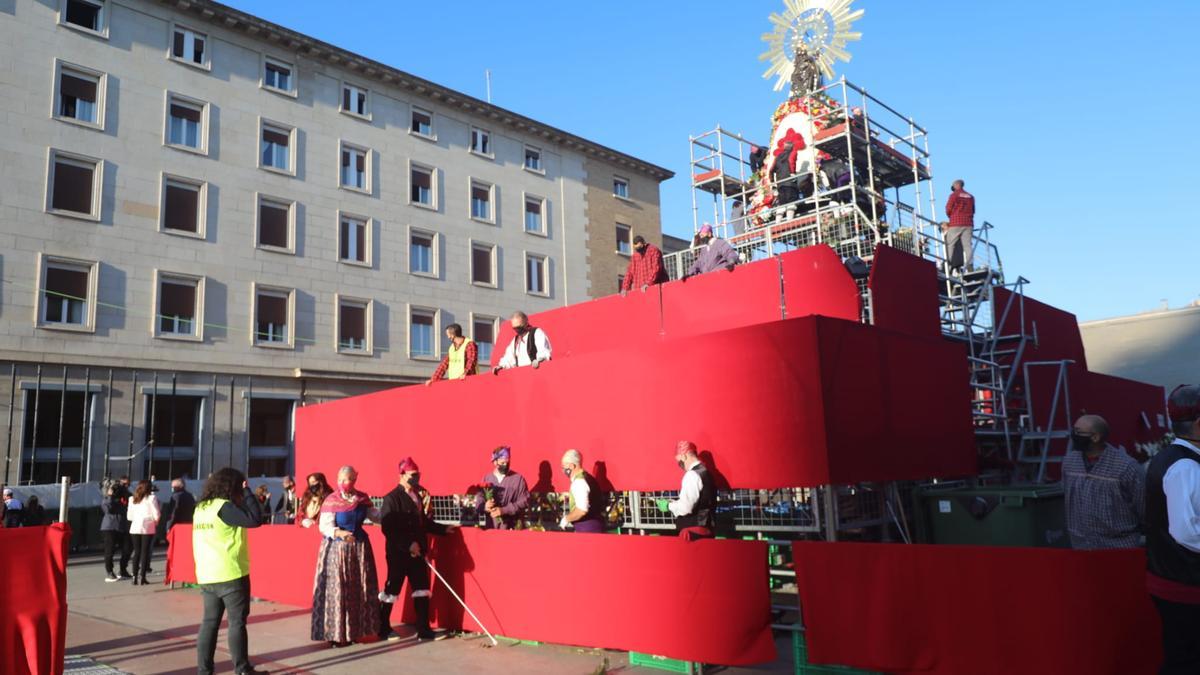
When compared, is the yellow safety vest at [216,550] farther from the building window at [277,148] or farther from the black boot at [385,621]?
the building window at [277,148]

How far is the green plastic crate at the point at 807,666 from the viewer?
581 cm

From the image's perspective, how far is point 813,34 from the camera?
58.6ft

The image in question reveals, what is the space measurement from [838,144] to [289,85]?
69.7ft

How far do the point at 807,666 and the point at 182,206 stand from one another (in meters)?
25.1

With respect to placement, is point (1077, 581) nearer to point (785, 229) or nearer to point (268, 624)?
point (268, 624)

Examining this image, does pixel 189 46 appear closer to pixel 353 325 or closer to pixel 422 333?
pixel 353 325

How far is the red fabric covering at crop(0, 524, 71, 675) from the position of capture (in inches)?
255

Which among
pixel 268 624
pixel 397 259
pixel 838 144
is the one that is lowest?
pixel 268 624

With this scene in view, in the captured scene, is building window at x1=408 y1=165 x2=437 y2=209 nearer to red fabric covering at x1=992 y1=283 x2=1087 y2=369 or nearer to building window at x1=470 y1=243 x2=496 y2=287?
building window at x1=470 y1=243 x2=496 y2=287

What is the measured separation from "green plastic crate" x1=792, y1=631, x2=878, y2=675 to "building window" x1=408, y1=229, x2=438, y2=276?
2684cm

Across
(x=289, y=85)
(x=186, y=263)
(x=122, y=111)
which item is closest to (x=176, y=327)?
(x=186, y=263)

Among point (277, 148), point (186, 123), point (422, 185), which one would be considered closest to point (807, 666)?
point (186, 123)

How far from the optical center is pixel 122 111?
80.0 feet

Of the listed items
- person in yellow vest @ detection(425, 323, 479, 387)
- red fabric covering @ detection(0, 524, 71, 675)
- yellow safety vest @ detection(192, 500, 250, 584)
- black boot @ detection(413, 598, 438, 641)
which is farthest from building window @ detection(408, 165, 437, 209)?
yellow safety vest @ detection(192, 500, 250, 584)
